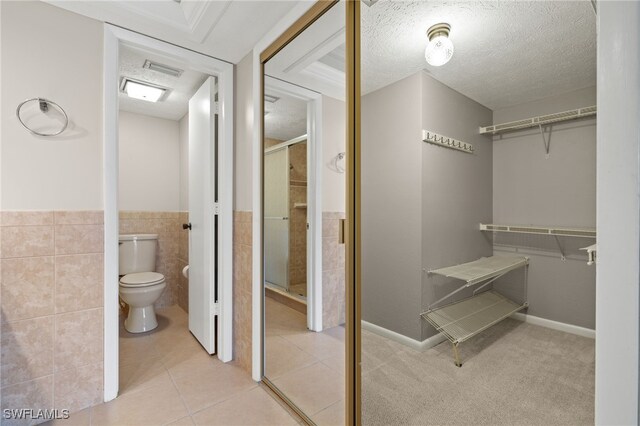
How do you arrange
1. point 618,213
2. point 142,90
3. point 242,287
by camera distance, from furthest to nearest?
1. point 142,90
2. point 242,287
3. point 618,213

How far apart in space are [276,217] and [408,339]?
104 centimetres

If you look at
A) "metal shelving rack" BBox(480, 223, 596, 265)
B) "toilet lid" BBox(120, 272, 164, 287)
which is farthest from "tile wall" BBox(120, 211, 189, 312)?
"metal shelving rack" BBox(480, 223, 596, 265)

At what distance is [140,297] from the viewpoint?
256 cm

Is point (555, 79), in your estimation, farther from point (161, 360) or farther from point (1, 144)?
point (161, 360)

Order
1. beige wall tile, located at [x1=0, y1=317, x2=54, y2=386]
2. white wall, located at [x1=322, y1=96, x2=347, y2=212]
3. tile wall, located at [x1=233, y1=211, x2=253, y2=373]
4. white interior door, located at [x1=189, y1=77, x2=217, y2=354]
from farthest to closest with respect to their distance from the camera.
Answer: white interior door, located at [x1=189, y1=77, x2=217, y2=354]
tile wall, located at [x1=233, y1=211, x2=253, y2=373]
beige wall tile, located at [x1=0, y1=317, x2=54, y2=386]
white wall, located at [x1=322, y1=96, x2=347, y2=212]

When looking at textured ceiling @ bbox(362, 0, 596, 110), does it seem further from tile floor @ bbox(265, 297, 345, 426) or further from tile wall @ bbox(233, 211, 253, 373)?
tile wall @ bbox(233, 211, 253, 373)

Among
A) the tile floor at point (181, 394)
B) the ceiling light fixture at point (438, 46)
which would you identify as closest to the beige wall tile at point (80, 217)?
the tile floor at point (181, 394)

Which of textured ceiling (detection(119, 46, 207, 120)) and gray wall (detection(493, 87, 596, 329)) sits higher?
textured ceiling (detection(119, 46, 207, 120))

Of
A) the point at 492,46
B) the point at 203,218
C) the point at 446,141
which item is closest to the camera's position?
the point at 492,46

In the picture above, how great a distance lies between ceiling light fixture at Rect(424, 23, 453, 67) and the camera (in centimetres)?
84

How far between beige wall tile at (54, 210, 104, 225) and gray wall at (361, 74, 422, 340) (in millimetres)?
1498

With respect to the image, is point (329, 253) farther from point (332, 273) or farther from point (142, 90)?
point (142, 90)

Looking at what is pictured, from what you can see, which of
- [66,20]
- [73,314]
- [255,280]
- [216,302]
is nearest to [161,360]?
[216,302]

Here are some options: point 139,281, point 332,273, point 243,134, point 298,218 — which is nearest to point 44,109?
point 243,134
